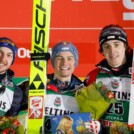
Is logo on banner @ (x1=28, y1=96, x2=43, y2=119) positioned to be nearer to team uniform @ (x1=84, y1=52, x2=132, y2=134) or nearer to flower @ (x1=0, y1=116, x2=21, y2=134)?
flower @ (x1=0, y1=116, x2=21, y2=134)

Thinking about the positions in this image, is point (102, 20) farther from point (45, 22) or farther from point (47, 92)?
point (47, 92)

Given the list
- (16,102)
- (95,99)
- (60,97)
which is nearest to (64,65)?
(60,97)

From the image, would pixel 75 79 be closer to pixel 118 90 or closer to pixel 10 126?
pixel 118 90

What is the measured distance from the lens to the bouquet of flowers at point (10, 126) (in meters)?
2.75

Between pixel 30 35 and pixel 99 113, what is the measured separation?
29.4 inches

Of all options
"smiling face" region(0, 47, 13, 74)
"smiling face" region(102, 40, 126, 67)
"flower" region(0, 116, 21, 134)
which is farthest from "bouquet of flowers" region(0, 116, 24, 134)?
"smiling face" region(102, 40, 126, 67)

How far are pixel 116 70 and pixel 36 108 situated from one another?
621 millimetres

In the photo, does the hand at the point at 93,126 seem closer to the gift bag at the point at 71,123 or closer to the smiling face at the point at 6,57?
the gift bag at the point at 71,123

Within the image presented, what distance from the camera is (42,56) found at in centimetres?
283

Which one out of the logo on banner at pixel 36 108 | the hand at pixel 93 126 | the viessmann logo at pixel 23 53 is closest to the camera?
the hand at pixel 93 126

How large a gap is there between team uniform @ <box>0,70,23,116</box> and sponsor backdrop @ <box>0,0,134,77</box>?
81mm

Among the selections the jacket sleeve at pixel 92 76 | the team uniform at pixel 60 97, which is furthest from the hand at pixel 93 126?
the jacket sleeve at pixel 92 76

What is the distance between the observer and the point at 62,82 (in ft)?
9.47

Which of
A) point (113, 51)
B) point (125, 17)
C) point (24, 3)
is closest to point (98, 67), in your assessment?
point (113, 51)
